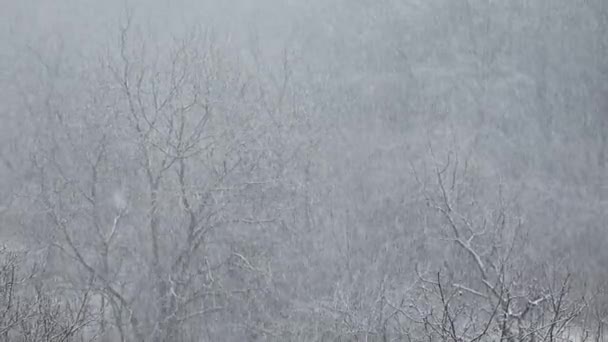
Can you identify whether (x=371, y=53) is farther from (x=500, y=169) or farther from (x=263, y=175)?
(x=263, y=175)

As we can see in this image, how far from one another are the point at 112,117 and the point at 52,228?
2.29 metres

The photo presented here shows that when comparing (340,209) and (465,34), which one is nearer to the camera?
(340,209)

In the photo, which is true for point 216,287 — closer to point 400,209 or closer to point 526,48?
point 400,209

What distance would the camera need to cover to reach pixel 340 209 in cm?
1443

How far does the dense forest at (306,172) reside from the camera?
405 inches

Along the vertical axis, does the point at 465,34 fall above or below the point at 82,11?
below

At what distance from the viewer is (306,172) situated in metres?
14.4

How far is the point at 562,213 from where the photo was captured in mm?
16047

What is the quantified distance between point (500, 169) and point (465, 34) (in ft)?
22.0

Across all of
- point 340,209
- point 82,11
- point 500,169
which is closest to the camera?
point 340,209

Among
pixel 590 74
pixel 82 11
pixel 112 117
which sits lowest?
pixel 112 117

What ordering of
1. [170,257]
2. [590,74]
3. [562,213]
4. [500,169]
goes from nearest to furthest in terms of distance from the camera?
[170,257] → [562,213] → [500,169] → [590,74]

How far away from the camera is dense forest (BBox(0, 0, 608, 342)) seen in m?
10.3

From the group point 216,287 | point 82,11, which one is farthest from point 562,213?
point 82,11
